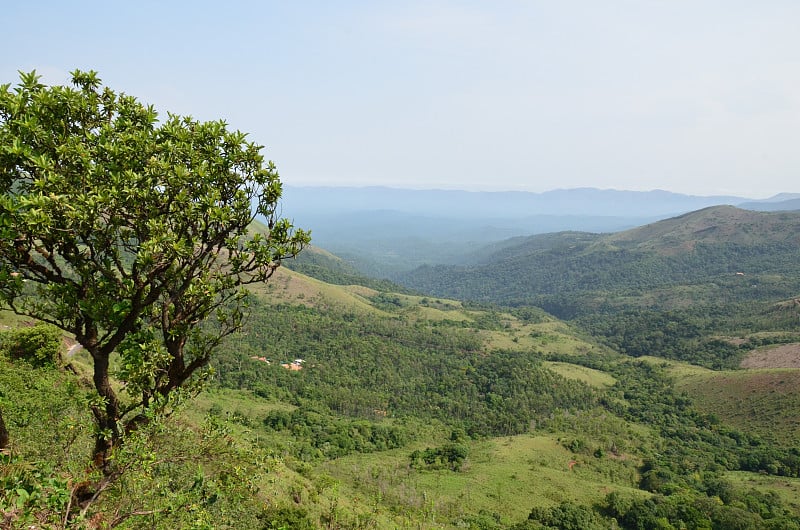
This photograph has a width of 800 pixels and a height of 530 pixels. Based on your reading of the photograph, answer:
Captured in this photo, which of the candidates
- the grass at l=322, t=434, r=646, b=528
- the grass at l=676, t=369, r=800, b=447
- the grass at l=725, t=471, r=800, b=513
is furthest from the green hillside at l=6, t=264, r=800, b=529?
the grass at l=676, t=369, r=800, b=447

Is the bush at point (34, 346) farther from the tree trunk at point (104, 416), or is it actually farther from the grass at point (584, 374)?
the grass at point (584, 374)

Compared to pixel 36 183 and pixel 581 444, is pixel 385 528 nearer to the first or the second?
pixel 36 183

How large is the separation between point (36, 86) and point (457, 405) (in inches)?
3856

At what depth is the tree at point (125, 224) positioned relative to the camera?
717 cm

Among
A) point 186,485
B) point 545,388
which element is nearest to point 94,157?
point 186,485

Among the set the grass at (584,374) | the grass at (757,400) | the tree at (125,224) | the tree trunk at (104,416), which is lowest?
the grass at (584,374)

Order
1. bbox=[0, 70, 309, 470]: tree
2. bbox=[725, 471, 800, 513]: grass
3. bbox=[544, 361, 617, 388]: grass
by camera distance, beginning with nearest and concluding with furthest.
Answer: bbox=[0, 70, 309, 470]: tree
bbox=[725, 471, 800, 513]: grass
bbox=[544, 361, 617, 388]: grass

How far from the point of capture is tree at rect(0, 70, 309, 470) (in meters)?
7.17

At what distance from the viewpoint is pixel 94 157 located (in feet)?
25.9

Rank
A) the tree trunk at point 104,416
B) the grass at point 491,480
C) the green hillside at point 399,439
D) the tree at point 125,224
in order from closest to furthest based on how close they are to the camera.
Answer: the tree at point 125,224, the tree trunk at point 104,416, the green hillside at point 399,439, the grass at point 491,480

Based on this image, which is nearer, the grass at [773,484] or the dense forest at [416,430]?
the dense forest at [416,430]

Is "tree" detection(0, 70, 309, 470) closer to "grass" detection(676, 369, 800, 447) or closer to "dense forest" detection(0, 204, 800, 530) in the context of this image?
"dense forest" detection(0, 204, 800, 530)

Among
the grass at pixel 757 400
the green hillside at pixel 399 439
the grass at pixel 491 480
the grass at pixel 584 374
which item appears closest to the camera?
the green hillside at pixel 399 439

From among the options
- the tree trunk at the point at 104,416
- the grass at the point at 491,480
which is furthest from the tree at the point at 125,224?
the grass at the point at 491,480
